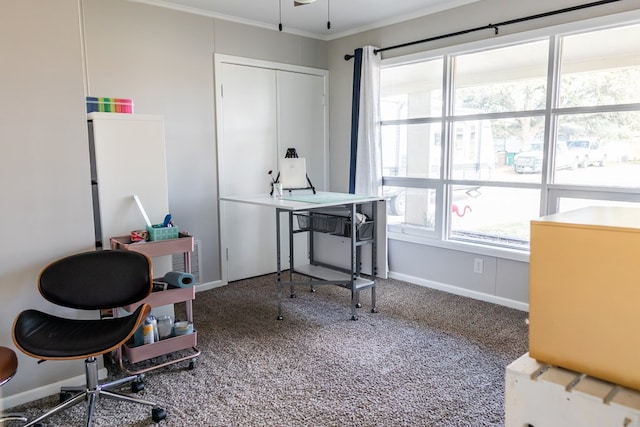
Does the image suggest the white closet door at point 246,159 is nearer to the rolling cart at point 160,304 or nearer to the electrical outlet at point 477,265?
the rolling cart at point 160,304

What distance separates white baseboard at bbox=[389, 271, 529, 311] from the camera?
3728 mm

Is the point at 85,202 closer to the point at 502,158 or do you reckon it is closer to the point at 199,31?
the point at 199,31

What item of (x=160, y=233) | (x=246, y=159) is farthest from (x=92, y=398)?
(x=246, y=159)

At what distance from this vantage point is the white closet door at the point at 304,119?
4.84 meters

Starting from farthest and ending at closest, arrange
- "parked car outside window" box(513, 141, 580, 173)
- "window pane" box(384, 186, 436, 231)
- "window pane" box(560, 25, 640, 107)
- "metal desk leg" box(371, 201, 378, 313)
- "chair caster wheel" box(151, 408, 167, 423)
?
"window pane" box(384, 186, 436, 231)
"metal desk leg" box(371, 201, 378, 313)
"parked car outside window" box(513, 141, 580, 173)
"window pane" box(560, 25, 640, 107)
"chair caster wheel" box(151, 408, 167, 423)

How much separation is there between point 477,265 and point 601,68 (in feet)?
5.91

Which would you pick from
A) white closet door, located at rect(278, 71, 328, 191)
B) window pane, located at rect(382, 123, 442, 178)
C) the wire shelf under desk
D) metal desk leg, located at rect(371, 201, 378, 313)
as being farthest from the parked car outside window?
white closet door, located at rect(278, 71, 328, 191)

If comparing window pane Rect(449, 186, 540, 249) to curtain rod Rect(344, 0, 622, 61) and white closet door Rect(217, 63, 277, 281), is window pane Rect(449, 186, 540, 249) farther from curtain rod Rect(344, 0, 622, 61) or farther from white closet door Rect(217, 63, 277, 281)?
white closet door Rect(217, 63, 277, 281)

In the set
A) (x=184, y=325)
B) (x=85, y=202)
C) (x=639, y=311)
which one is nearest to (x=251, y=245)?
(x=184, y=325)

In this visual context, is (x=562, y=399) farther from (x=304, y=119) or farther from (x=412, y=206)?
(x=304, y=119)

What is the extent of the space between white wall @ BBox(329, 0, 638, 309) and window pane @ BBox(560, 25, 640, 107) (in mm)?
165

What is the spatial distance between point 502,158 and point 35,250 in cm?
345

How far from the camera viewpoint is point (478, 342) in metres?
3.10

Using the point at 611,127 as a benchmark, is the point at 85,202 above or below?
below
